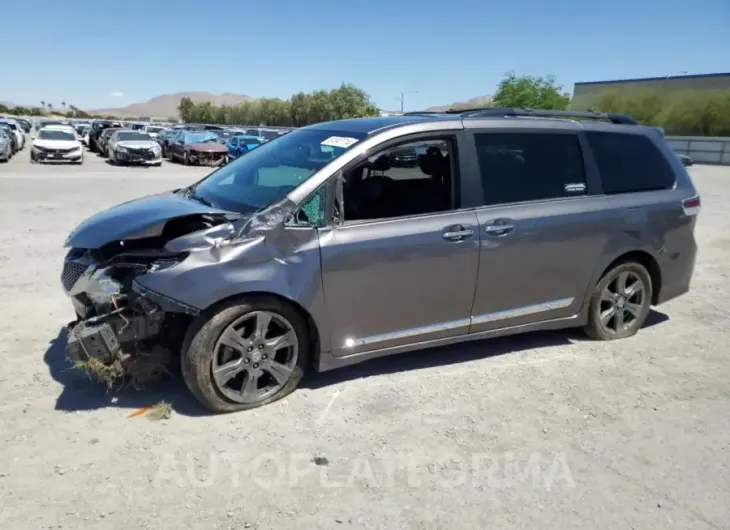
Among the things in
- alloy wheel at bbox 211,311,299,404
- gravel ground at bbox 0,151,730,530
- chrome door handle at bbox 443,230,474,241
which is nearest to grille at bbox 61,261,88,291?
gravel ground at bbox 0,151,730,530

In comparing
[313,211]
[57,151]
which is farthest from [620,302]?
[57,151]

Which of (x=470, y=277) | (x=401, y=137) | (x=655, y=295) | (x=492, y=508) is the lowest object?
(x=492, y=508)

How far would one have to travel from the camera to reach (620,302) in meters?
5.11

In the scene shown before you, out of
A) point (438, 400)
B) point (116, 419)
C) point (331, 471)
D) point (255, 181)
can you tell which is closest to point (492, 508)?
point (331, 471)

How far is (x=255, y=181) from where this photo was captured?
4348mm

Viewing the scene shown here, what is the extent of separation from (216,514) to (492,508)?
4.45 feet

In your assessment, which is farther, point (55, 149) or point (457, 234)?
point (55, 149)

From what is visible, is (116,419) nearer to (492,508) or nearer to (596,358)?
(492,508)

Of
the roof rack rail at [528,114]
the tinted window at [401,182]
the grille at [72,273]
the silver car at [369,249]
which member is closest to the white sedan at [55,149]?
the silver car at [369,249]

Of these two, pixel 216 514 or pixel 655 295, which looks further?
pixel 655 295

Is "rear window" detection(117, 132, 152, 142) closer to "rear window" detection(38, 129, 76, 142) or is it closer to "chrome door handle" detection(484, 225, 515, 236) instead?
"rear window" detection(38, 129, 76, 142)

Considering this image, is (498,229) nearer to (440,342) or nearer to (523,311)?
(523,311)

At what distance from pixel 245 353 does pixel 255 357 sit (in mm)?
73

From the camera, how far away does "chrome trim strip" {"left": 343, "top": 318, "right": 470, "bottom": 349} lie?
12.9ft
